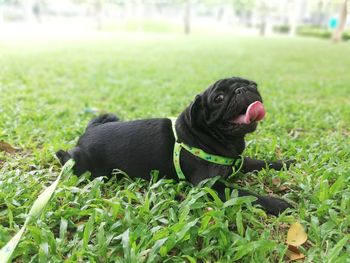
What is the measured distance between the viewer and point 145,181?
3.06 m

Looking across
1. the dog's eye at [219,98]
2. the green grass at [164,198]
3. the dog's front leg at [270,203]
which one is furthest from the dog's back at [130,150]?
the dog's front leg at [270,203]

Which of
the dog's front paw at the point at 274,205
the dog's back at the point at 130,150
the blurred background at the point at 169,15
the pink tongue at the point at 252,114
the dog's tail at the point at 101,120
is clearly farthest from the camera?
the blurred background at the point at 169,15

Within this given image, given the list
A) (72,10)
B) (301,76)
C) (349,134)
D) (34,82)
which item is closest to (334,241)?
(349,134)

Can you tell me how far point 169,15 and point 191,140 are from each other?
79087mm

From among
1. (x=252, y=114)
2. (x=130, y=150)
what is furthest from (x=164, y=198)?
(x=252, y=114)

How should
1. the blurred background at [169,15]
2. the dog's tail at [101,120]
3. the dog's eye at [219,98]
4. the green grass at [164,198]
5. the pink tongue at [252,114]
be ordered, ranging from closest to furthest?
the green grass at [164,198] < the pink tongue at [252,114] < the dog's eye at [219,98] < the dog's tail at [101,120] < the blurred background at [169,15]

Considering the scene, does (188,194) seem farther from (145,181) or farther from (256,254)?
(256,254)

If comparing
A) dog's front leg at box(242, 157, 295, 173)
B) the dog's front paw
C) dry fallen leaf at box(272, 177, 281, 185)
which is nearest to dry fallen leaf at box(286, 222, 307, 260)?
the dog's front paw

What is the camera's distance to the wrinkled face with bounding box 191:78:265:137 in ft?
8.96

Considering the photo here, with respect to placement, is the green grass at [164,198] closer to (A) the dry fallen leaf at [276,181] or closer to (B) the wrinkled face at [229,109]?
(A) the dry fallen leaf at [276,181]

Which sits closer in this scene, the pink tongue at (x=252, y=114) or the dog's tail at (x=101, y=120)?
the pink tongue at (x=252, y=114)

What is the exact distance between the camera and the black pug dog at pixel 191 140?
2.76 metres

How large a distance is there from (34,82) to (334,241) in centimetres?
649

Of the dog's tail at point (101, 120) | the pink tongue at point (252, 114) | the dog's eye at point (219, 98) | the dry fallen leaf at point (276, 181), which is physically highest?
the dog's eye at point (219, 98)
